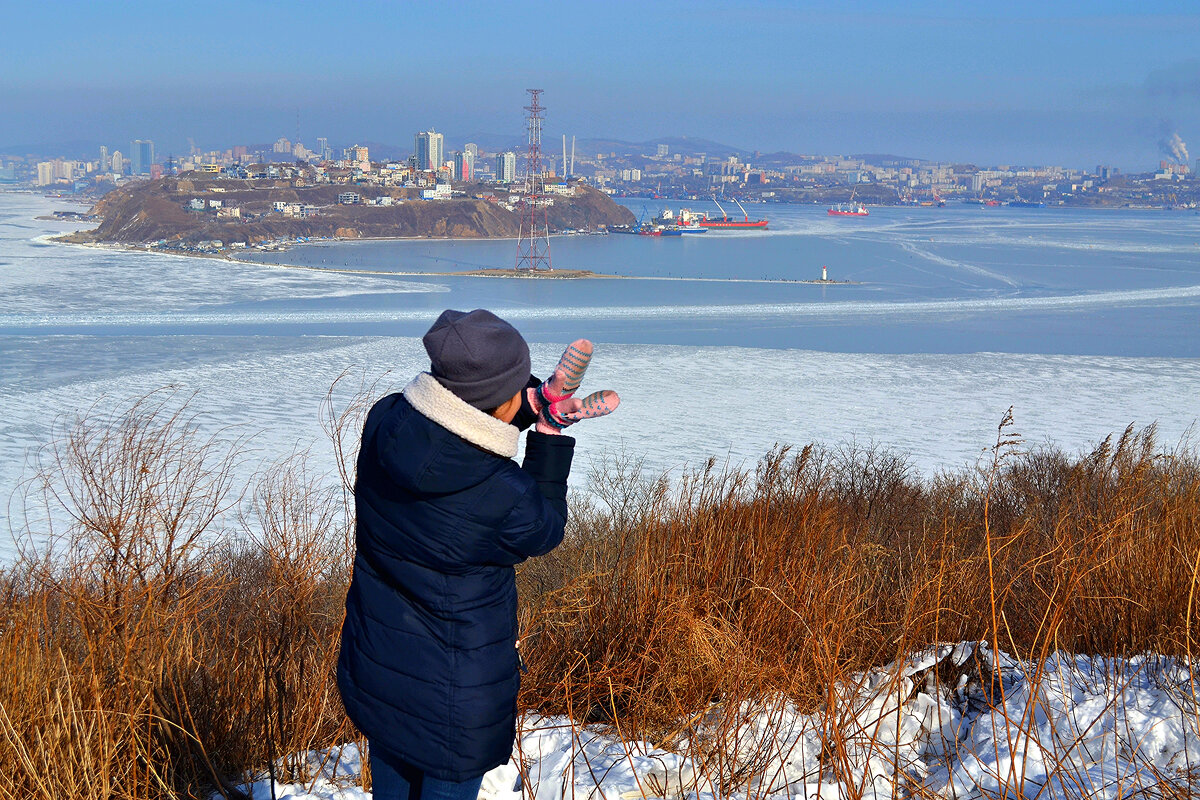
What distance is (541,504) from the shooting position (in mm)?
1485

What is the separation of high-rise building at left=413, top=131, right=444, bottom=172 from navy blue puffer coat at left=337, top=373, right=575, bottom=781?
171 metres

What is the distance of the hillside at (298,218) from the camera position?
5716 centimetres

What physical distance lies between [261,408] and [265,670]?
10.2m

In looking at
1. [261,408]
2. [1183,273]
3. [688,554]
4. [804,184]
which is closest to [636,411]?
[261,408]

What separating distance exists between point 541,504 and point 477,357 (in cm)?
24

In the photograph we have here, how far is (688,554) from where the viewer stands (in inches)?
113

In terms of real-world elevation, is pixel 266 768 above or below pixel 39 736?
below

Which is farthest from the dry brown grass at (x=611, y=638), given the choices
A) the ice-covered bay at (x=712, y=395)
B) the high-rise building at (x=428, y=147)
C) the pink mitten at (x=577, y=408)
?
the high-rise building at (x=428, y=147)

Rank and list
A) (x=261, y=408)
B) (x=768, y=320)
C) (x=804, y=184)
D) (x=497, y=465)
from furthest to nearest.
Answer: (x=804, y=184) < (x=768, y=320) < (x=261, y=408) < (x=497, y=465)

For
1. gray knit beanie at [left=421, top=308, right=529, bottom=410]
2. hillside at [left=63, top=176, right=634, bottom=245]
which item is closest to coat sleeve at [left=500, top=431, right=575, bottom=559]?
gray knit beanie at [left=421, top=308, right=529, bottom=410]

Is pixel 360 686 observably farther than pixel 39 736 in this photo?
No

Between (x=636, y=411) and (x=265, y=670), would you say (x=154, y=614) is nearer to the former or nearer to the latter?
(x=265, y=670)

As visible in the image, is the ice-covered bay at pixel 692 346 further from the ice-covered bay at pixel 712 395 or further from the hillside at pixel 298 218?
the hillside at pixel 298 218

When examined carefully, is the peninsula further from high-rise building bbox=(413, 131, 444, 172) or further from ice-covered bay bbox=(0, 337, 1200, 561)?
high-rise building bbox=(413, 131, 444, 172)
